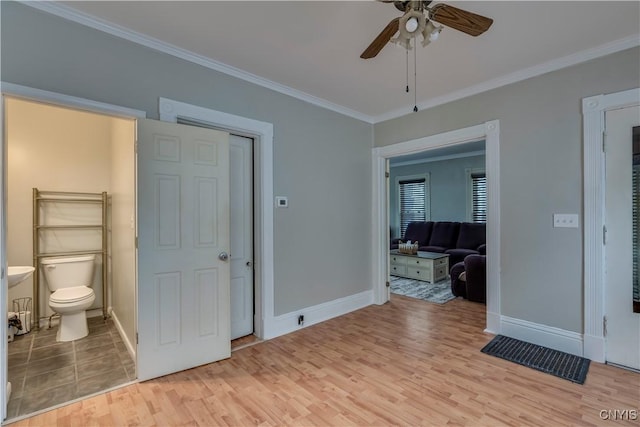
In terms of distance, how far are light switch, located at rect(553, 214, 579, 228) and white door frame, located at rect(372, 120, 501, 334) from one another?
0.48 m

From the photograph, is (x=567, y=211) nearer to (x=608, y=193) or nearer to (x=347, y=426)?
(x=608, y=193)

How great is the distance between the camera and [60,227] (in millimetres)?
3391

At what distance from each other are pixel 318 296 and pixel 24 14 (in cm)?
341

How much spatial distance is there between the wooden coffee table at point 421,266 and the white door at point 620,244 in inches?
112

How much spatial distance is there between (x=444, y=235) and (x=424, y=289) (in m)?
2.10

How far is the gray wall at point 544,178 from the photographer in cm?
256

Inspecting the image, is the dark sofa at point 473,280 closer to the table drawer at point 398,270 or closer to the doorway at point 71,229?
the table drawer at point 398,270

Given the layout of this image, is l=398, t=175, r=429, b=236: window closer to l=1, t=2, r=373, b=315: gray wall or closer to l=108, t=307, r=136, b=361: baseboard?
l=1, t=2, r=373, b=315: gray wall

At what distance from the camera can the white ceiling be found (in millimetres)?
1962

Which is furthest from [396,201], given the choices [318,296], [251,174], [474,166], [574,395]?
[574,395]

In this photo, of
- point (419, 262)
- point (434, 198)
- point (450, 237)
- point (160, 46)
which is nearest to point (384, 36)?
point (160, 46)

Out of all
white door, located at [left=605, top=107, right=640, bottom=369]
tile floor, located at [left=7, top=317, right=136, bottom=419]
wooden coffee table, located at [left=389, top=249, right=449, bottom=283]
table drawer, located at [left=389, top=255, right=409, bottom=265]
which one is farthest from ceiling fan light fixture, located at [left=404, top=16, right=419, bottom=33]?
table drawer, located at [left=389, top=255, right=409, bottom=265]

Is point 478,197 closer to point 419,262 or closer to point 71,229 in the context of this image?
point 419,262

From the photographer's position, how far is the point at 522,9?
1.97 meters
